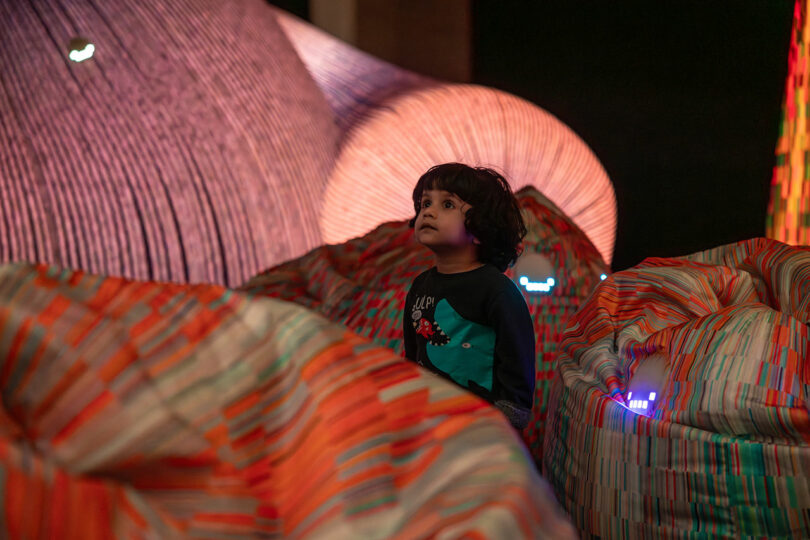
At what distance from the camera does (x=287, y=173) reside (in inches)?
104

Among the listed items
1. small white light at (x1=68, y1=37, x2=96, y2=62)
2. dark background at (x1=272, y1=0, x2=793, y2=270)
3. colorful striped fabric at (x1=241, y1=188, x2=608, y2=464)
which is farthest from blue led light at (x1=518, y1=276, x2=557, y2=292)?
small white light at (x1=68, y1=37, x2=96, y2=62)

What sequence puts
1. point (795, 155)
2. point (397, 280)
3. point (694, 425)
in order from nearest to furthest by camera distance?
point (694, 425) < point (397, 280) < point (795, 155)

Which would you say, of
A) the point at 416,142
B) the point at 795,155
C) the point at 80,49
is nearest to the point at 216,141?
the point at 80,49

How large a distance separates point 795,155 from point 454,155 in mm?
1058

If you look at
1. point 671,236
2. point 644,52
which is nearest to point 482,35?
point 644,52

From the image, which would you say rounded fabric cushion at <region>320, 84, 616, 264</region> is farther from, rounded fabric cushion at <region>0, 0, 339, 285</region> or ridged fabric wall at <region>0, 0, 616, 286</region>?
rounded fabric cushion at <region>0, 0, 339, 285</region>

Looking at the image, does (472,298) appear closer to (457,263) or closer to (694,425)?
(457,263)

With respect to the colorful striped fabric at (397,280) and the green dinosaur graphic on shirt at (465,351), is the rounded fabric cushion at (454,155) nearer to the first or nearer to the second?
the colorful striped fabric at (397,280)

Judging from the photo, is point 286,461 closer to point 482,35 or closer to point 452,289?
point 452,289

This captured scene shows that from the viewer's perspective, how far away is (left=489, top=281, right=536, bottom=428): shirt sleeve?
122 cm

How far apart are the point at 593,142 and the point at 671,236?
492 mm

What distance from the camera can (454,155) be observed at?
274 cm

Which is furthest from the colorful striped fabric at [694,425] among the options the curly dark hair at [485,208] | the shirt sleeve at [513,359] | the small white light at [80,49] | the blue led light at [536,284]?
the small white light at [80,49]

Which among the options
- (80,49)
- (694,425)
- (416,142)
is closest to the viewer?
(694,425)
